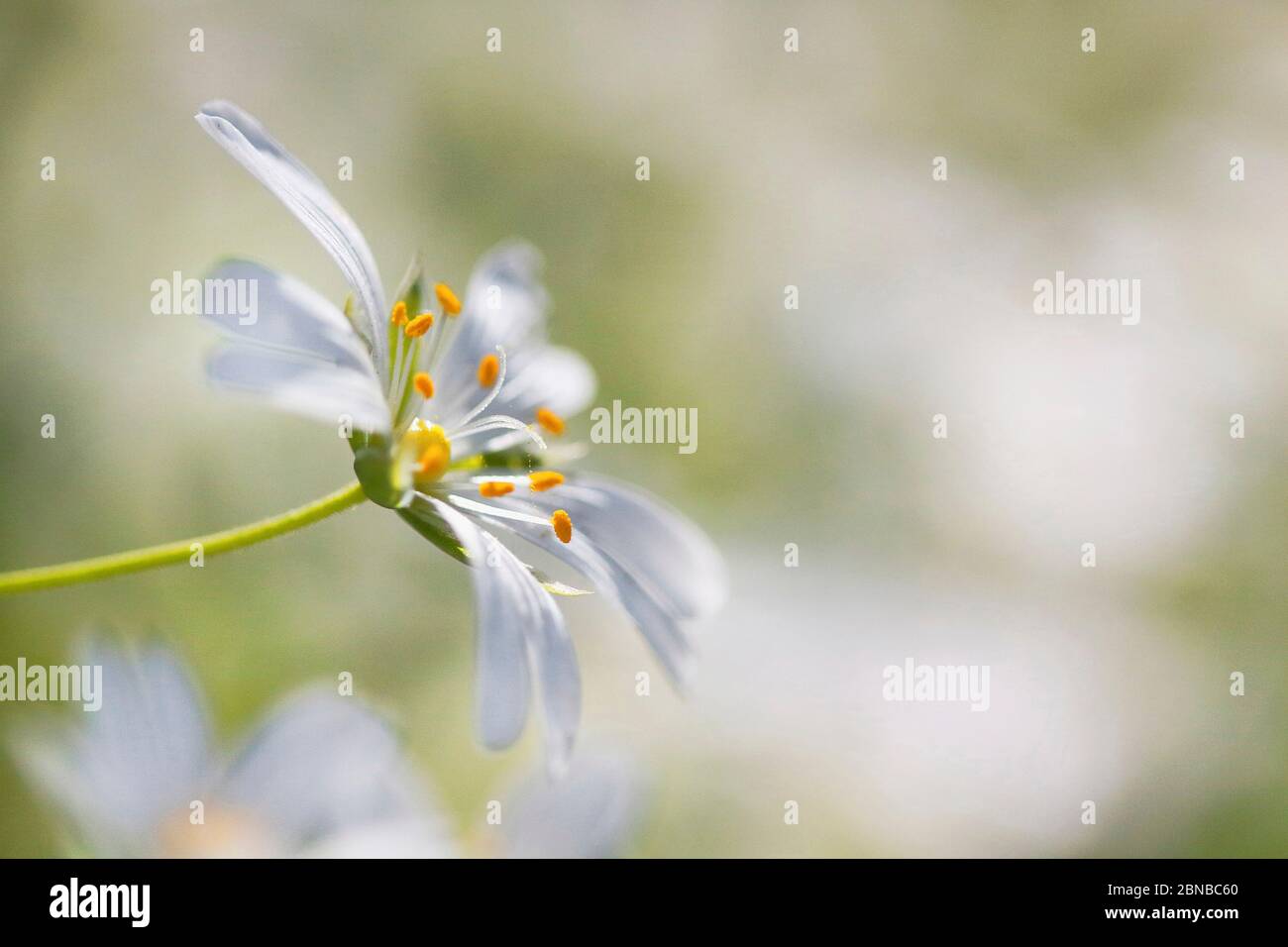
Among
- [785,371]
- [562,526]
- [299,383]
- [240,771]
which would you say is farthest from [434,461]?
[785,371]

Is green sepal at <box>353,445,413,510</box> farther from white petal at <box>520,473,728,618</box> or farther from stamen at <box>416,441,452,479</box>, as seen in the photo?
white petal at <box>520,473,728,618</box>

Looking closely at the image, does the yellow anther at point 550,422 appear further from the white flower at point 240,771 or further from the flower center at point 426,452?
the white flower at point 240,771

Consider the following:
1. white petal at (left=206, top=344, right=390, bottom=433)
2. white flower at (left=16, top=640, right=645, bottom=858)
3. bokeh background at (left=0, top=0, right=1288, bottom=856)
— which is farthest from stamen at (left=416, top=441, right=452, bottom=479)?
bokeh background at (left=0, top=0, right=1288, bottom=856)

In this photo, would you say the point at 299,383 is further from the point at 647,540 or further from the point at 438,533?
the point at 647,540

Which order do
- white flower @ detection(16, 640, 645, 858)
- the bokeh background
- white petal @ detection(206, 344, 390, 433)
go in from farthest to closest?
1. the bokeh background
2. white flower @ detection(16, 640, 645, 858)
3. white petal @ detection(206, 344, 390, 433)

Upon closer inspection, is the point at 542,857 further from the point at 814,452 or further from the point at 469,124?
the point at 469,124

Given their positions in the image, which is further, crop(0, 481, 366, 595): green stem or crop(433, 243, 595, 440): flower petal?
crop(433, 243, 595, 440): flower petal

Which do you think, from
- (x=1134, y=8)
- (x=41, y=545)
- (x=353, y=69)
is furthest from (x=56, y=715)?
(x=1134, y=8)
